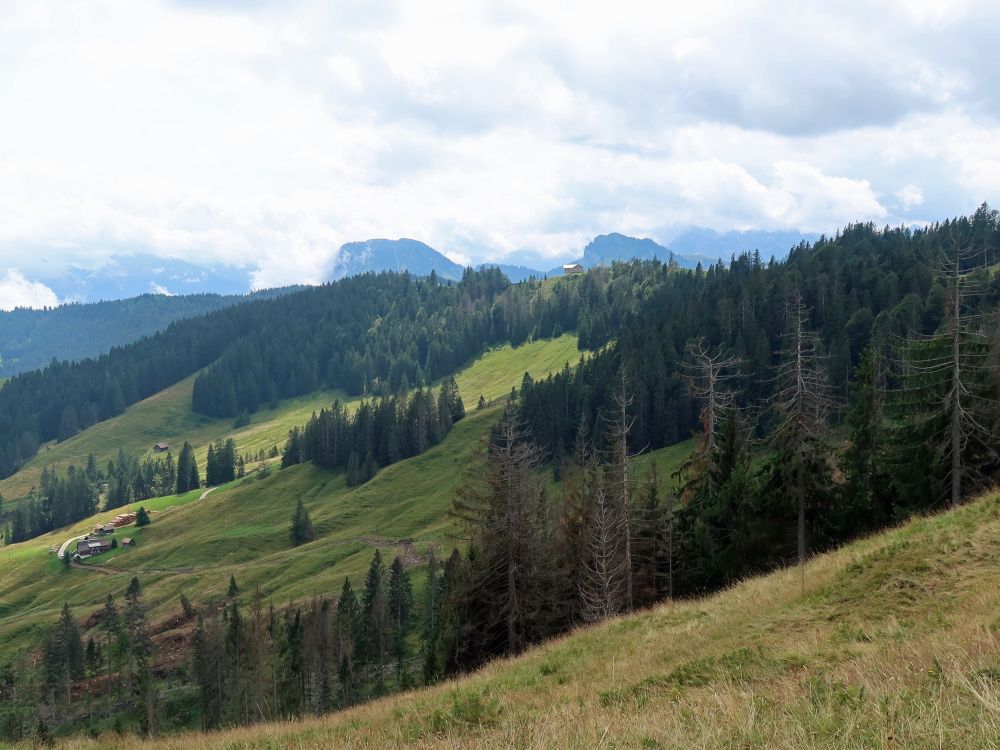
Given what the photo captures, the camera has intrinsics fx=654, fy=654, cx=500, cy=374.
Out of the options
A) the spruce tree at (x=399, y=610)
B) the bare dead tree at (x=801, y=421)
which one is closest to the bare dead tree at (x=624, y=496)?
the bare dead tree at (x=801, y=421)

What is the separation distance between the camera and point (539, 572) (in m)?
36.8

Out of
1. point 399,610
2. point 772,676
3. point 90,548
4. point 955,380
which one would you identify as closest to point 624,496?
point 955,380

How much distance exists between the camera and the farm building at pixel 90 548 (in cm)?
15525

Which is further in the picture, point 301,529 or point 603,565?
point 301,529

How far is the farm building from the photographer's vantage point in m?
155

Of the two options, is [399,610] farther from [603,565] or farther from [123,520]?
[123,520]

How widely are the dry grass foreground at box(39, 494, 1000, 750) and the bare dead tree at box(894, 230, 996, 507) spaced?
14271 mm

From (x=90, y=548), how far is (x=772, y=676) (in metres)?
180

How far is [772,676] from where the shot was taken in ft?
39.5

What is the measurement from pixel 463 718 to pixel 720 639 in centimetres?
769

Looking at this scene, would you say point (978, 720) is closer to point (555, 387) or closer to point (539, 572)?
point (539, 572)

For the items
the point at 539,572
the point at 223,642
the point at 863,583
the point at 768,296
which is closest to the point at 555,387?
the point at 768,296

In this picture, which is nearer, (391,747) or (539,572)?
(391,747)

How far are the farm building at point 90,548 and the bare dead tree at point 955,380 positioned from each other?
569 ft
